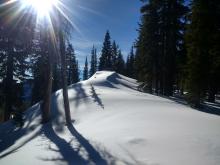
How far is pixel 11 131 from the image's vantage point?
2205 centimetres

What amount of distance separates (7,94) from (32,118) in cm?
351

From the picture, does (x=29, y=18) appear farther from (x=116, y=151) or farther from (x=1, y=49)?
(x=116, y=151)

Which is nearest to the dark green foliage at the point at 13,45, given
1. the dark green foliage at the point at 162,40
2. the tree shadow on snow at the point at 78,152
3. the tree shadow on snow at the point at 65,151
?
the tree shadow on snow at the point at 65,151

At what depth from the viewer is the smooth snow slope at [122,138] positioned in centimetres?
1000

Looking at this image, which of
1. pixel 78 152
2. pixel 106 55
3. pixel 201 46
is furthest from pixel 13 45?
pixel 106 55

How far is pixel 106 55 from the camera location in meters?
76.4

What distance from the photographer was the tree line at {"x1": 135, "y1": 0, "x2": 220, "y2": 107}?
21844 mm

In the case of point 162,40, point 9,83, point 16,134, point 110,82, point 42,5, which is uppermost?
point 42,5

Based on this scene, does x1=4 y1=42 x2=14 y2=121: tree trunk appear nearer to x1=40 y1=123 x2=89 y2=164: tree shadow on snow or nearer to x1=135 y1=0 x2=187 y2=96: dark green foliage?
x1=40 y1=123 x2=89 y2=164: tree shadow on snow

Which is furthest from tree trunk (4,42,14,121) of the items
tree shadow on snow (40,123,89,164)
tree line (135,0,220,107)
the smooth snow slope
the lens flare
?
tree line (135,0,220,107)

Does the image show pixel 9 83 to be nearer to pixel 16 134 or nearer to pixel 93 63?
pixel 16 134

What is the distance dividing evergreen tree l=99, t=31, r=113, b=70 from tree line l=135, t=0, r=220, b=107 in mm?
38260

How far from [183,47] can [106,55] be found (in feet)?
147

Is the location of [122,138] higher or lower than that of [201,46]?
lower
